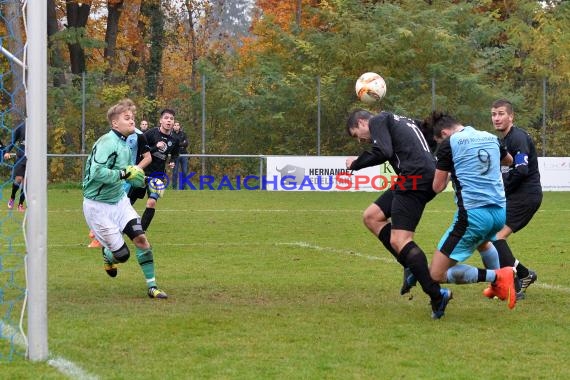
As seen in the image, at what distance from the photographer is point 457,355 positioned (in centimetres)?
621

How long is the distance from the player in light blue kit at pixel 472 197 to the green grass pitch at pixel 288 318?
1.20 feet

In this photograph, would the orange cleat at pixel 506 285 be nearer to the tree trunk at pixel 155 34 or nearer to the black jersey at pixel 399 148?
the black jersey at pixel 399 148

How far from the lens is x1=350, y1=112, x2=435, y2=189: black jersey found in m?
7.97

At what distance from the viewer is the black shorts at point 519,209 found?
9.17 meters

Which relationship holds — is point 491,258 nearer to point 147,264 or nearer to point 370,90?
point 370,90

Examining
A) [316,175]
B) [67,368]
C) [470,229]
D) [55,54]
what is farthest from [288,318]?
[55,54]

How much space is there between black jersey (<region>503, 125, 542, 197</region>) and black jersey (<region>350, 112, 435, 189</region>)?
1241 mm

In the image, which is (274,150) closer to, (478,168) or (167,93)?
(167,93)

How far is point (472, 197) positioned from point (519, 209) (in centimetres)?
181

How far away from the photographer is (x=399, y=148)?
8.08 metres

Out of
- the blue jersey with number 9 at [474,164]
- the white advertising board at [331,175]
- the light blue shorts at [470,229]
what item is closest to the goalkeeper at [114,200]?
the light blue shorts at [470,229]

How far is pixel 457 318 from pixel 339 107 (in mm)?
23019

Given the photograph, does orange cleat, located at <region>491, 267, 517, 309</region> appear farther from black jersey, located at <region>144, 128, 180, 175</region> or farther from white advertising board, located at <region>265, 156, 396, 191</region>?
white advertising board, located at <region>265, 156, 396, 191</region>

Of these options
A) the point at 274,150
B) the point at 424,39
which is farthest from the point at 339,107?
the point at 424,39
